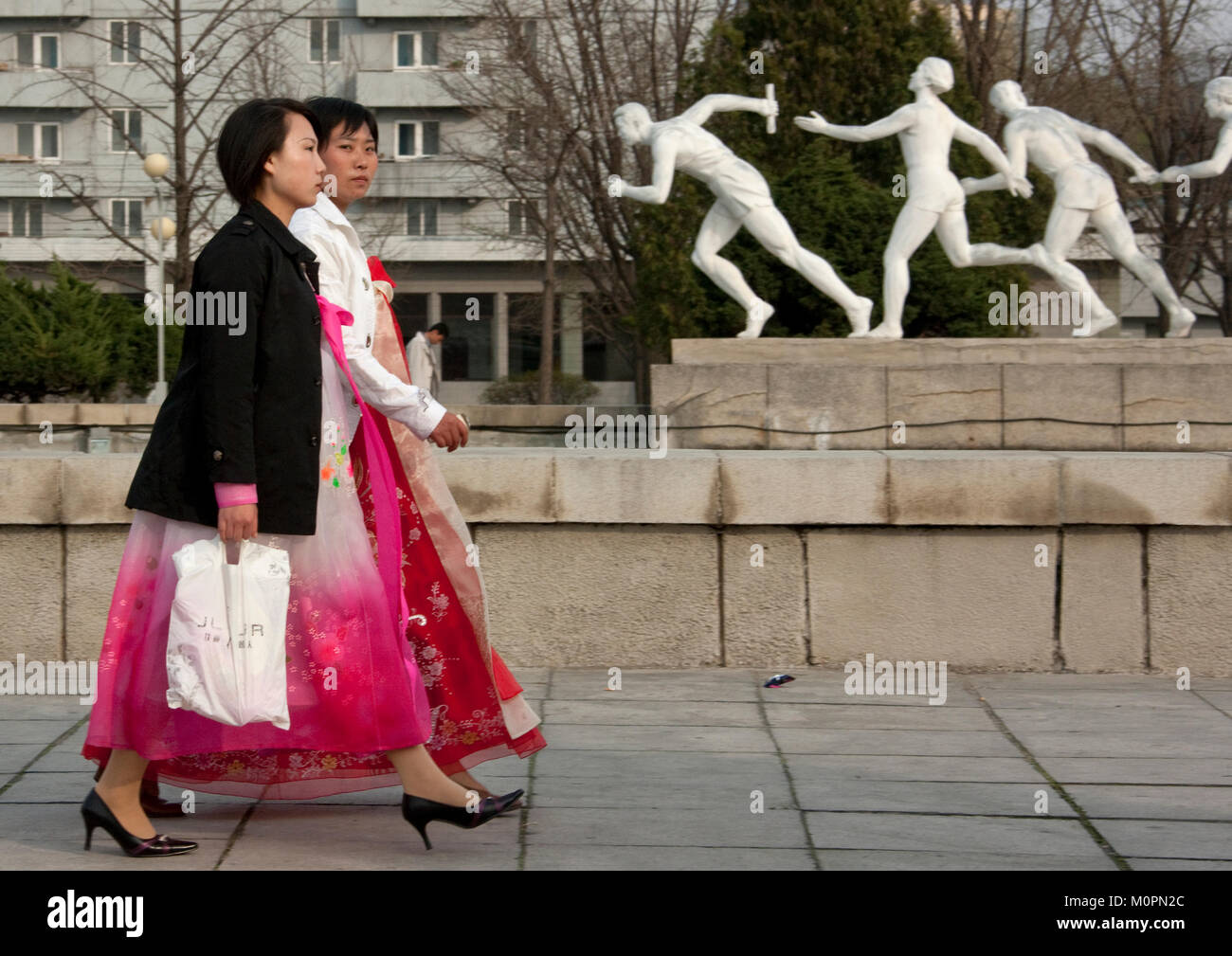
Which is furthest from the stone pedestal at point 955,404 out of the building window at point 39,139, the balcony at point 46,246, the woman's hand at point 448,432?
the building window at point 39,139

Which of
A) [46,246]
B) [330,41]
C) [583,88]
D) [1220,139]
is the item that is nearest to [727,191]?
[1220,139]

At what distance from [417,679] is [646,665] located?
270cm

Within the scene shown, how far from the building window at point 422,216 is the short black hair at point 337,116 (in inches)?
1674

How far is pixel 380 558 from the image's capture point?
4004mm

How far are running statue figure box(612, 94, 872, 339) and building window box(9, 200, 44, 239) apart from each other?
37268mm

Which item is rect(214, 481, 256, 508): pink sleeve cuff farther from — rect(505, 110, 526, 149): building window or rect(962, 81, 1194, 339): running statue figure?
rect(505, 110, 526, 149): building window

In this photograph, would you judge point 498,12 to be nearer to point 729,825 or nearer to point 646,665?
point 646,665

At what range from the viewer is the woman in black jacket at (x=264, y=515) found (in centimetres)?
369

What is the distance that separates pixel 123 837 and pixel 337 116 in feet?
6.08

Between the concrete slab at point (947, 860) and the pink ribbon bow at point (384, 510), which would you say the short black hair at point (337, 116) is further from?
the concrete slab at point (947, 860)

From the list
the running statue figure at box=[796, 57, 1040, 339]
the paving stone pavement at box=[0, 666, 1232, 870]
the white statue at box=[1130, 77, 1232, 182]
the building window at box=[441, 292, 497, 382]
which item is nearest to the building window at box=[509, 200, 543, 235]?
the building window at box=[441, 292, 497, 382]

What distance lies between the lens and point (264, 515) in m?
3.72

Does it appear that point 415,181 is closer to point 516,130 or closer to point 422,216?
point 422,216

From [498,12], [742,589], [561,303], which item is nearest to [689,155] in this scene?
[742,589]
